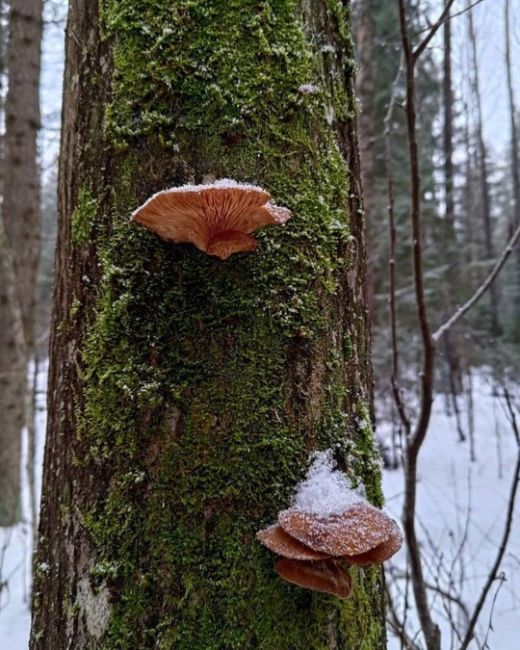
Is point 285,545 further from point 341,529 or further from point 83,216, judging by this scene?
point 83,216

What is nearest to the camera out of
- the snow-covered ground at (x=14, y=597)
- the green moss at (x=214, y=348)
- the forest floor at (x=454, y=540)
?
the green moss at (x=214, y=348)

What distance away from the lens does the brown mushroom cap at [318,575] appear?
33.6 inches

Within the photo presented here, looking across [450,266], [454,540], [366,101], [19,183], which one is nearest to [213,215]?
[454,540]

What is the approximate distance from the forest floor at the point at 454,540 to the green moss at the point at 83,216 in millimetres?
1845

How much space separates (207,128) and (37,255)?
561 cm

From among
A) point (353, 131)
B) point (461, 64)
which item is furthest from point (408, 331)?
point (353, 131)

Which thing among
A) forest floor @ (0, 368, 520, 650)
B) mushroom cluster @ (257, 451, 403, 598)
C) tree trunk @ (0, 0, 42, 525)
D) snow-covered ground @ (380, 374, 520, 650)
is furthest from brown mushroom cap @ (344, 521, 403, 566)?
tree trunk @ (0, 0, 42, 525)

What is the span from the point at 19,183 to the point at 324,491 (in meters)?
5.99

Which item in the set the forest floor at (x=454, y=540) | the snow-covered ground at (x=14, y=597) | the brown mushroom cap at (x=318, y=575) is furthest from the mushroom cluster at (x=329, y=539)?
the snow-covered ground at (x=14, y=597)

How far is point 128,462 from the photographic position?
97 cm

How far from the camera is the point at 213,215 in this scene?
894mm

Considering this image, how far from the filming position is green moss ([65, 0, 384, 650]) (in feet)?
3.00

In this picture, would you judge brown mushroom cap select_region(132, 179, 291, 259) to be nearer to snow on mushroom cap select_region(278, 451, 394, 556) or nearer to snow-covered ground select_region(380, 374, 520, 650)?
snow on mushroom cap select_region(278, 451, 394, 556)

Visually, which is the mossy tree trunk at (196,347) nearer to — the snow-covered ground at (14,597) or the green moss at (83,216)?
the green moss at (83,216)
